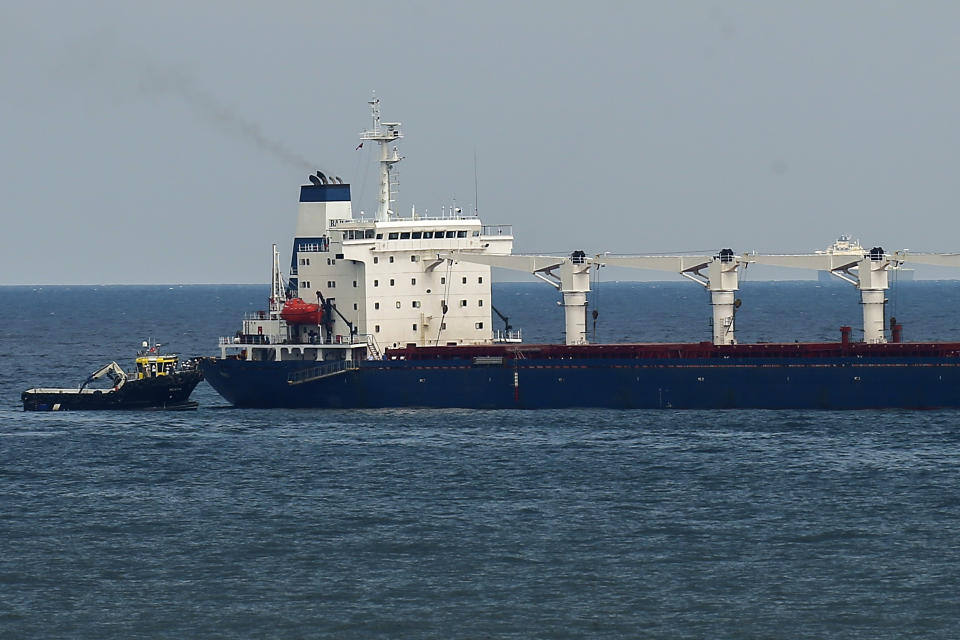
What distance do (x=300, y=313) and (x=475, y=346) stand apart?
7.74m

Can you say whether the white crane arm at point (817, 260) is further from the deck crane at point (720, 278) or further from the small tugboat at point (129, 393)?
the small tugboat at point (129, 393)

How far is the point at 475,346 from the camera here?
61.4 meters

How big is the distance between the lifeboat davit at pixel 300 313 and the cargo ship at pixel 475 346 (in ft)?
0.17

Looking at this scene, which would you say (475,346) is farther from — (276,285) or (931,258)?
(931,258)

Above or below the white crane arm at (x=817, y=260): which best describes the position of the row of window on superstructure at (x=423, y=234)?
above

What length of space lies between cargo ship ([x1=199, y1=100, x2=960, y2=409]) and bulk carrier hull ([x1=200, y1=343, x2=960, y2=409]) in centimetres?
6

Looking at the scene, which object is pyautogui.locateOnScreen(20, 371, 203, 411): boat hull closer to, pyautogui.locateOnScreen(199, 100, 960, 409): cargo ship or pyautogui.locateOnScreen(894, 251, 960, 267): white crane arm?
pyautogui.locateOnScreen(199, 100, 960, 409): cargo ship

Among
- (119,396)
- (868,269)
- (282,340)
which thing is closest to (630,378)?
(868,269)

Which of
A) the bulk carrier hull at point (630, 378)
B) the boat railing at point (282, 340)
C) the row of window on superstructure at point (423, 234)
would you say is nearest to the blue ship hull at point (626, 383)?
the bulk carrier hull at point (630, 378)

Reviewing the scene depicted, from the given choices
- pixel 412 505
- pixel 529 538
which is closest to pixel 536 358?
pixel 412 505

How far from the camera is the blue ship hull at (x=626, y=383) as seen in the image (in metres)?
56.5

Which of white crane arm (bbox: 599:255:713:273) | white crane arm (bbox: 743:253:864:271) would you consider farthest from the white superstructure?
white crane arm (bbox: 743:253:864:271)

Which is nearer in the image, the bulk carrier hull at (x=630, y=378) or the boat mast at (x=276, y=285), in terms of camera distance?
the bulk carrier hull at (x=630, y=378)

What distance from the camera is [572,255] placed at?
62.1 metres
